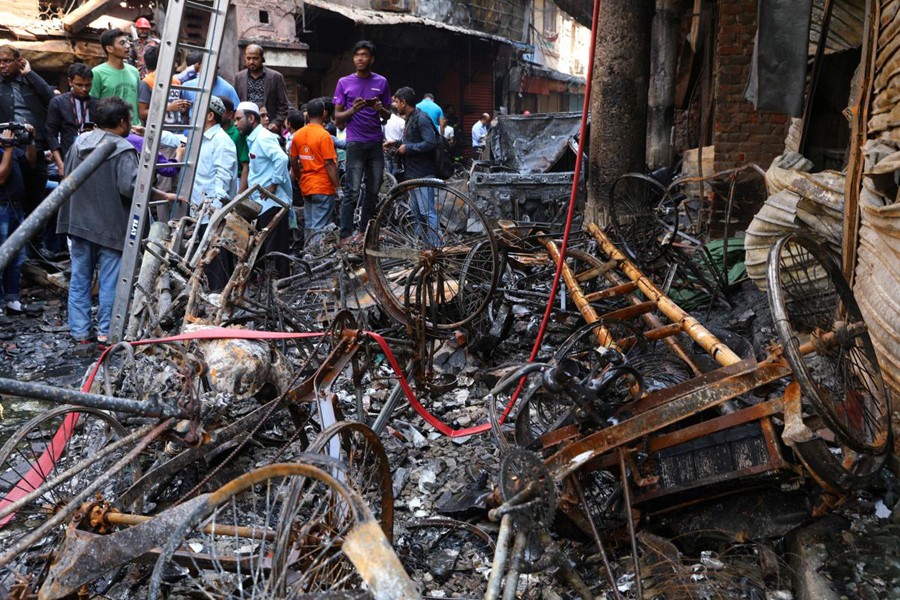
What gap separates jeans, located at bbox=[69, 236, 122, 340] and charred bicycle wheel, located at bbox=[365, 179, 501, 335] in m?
2.42

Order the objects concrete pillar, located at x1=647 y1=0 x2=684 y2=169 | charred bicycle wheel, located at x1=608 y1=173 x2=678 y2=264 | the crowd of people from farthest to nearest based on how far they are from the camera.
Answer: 1. concrete pillar, located at x1=647 y1=0 x2=684 y2=169
2. charred bicycle wheel, located at x1=608 y1=173 x2=678 y2=264
3. the crowd of people

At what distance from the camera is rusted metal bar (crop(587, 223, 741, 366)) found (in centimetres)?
393

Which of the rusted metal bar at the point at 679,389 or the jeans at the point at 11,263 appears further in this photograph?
the jeans at the point at 11,263

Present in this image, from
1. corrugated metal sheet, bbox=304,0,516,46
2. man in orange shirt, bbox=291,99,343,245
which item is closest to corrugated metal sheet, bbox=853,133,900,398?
man in orange shirt, bbox=291,99,343,245

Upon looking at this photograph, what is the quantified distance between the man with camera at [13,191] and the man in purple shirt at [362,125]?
10.8ft

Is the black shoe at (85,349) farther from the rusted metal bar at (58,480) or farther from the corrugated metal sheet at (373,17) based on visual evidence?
the corrugated metal sheet at (373,17)

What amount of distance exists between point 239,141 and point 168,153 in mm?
766

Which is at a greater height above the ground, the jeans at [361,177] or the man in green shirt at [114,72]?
the man in green shirt at [114,72]

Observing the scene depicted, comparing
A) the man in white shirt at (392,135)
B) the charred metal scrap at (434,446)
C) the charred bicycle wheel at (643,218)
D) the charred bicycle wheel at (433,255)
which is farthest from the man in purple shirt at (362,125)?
the man in white shirt at (392,135)

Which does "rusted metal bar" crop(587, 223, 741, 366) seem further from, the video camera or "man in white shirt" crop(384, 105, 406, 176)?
"man in white shirt" crop(384, 105, 406, 176)

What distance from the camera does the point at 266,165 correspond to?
804cm

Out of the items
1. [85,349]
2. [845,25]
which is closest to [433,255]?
[85,349]

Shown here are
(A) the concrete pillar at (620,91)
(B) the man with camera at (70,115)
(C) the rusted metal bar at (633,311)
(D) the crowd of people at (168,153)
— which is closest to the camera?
(C) the rusted metal bar at (633,311)

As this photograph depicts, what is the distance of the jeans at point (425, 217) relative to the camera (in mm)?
5792
